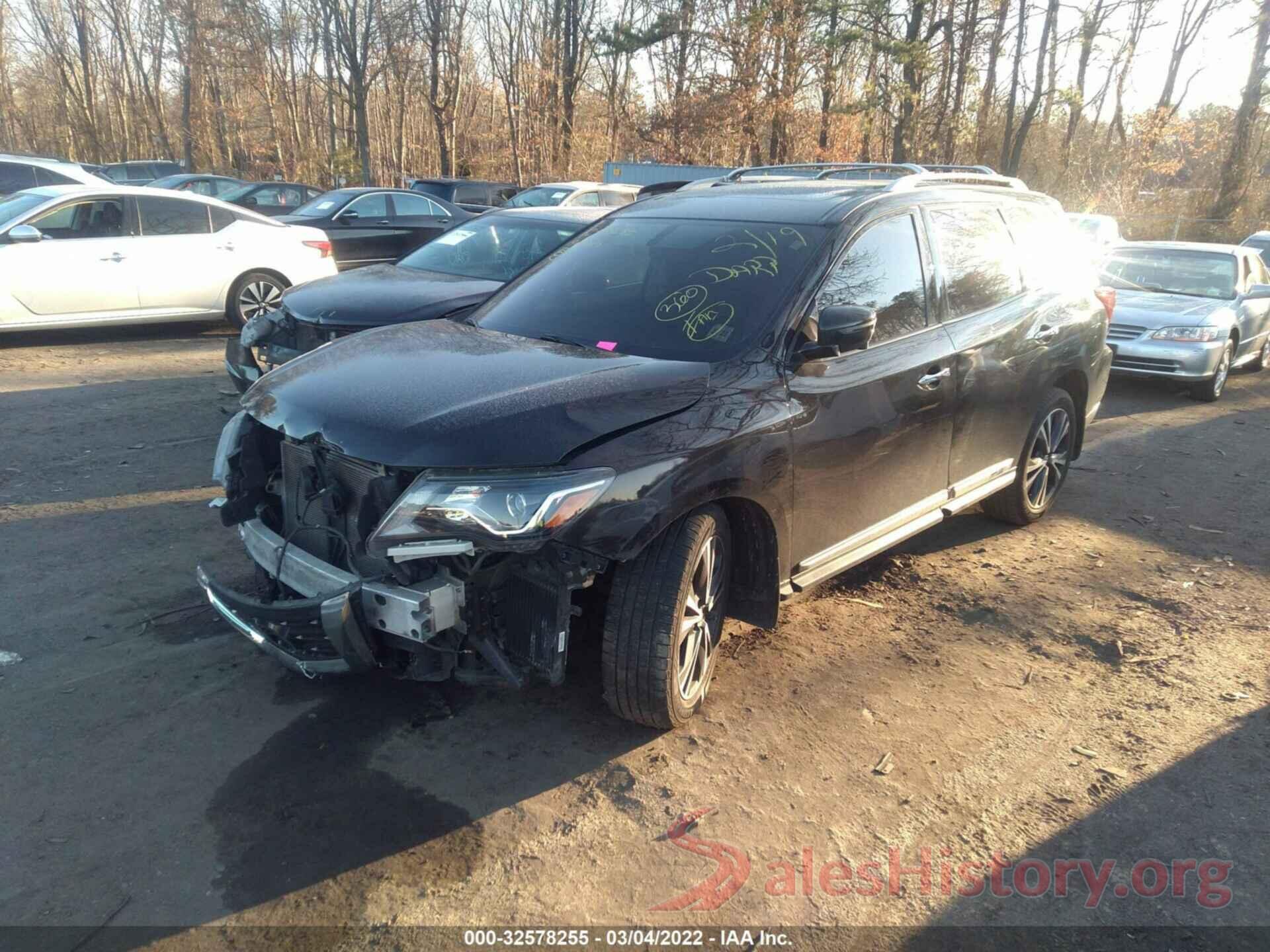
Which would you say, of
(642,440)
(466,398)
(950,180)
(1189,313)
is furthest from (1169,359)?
(466,398)

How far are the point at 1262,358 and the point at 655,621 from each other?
12.3 meters

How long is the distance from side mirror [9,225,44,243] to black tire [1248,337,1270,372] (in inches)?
550

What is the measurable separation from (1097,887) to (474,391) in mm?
2493

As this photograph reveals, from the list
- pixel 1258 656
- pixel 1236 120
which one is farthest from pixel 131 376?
pixel 1236 120

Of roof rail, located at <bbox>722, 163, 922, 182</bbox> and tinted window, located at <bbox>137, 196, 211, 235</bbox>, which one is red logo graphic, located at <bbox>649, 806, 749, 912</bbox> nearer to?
roof rail, located at <bbox>722, 163, 922, 182</bbox>

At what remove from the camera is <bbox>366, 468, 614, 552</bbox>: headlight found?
282cm

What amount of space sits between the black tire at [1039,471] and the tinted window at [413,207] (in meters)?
11.7

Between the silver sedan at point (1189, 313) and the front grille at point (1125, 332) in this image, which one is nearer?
the silver sedan at point (1189, 313)

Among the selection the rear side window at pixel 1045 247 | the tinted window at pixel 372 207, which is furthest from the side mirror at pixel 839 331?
the tinted window at pixel 372 207

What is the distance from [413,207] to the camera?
15.1 meters

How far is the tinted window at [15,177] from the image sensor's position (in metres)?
13.6

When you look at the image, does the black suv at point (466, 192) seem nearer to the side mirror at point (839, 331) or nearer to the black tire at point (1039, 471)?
the black tire at point (1039, 471)

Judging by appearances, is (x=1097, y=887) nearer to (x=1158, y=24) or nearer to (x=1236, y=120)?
(x=1236, y=120)

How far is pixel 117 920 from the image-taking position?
2533mm
